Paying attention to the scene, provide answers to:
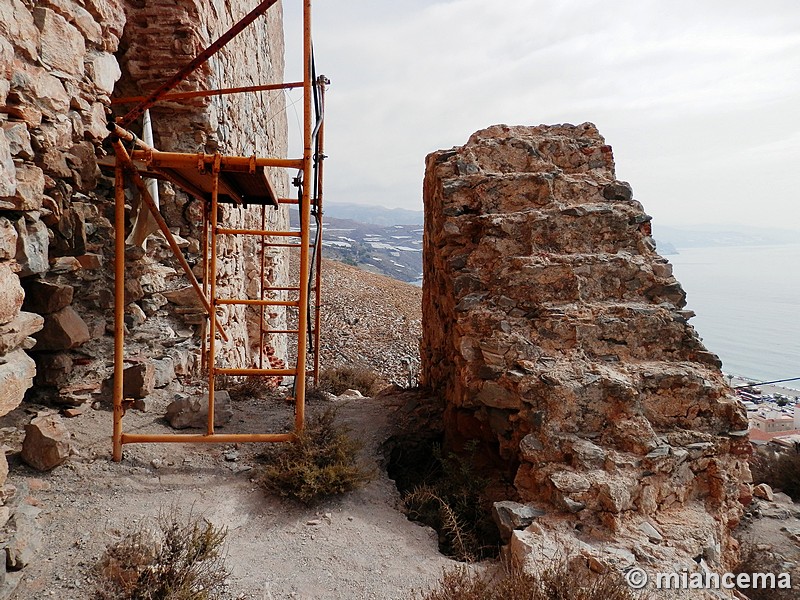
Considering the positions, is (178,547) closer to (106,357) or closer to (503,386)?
(503,386)

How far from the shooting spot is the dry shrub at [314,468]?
11.0 feet

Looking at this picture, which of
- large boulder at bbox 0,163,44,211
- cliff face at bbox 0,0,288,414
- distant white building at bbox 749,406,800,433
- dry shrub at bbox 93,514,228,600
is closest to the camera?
dry shrub at bbox 93,514,228,600

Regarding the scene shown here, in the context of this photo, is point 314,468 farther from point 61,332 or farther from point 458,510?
point 61,332

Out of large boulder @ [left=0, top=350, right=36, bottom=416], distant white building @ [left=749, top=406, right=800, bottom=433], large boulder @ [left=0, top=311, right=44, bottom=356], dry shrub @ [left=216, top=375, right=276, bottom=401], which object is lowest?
distant white building @ [left=749, top=406, right=800, bottom=433]

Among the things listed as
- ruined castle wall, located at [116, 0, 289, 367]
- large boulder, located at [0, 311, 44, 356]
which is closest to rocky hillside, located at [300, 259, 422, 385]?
ruined castle wall, located at [116, 0, 289, 367]

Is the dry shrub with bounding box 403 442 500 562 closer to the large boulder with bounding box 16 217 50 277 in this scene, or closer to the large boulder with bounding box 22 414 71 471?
the large boulder with bounding box 22 414 71 471

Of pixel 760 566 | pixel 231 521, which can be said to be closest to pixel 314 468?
pixel 231 521

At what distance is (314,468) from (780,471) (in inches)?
216

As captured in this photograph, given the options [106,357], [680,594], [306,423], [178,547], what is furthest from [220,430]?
[680,594]

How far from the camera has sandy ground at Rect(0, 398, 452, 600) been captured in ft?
8.52

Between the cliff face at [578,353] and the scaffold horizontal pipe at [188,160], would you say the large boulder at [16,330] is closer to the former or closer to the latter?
the scaffold horizontal pipe at [188,160]

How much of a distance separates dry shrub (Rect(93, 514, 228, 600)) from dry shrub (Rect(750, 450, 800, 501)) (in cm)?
557

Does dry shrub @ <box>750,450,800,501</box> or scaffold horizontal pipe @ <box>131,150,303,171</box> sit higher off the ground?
scaffold horizontal pipe @ <box>131,150,303,171</box>

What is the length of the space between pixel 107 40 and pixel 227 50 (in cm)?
216
